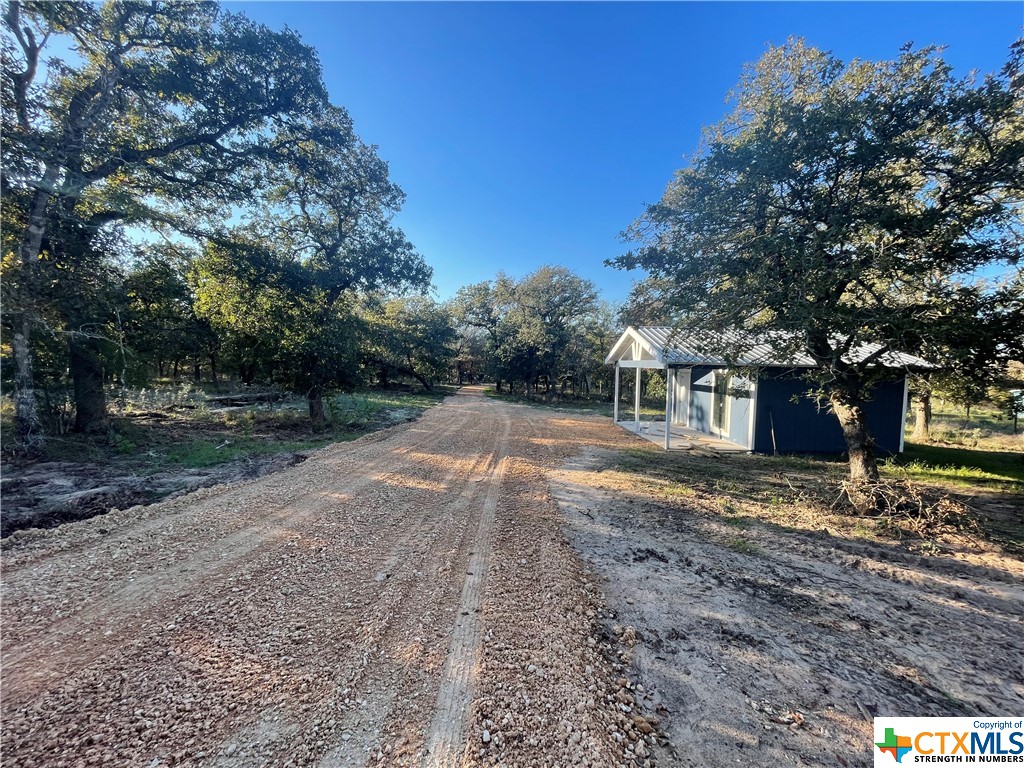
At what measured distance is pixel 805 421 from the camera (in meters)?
9.84

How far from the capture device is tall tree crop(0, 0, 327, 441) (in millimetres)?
6543

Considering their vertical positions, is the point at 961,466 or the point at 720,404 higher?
the point at 720,404

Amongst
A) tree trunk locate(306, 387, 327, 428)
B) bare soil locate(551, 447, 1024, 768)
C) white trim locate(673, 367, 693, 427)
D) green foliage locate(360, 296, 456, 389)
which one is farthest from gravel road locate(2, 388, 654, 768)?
green foliage locate(360, 296, 456, 389)

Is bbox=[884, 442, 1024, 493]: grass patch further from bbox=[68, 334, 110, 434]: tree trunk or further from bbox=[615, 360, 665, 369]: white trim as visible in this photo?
bbox=[68, 334, 110, 434]: tree trunk

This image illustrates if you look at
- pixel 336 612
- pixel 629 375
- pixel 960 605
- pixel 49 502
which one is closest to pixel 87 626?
pixel 336 612

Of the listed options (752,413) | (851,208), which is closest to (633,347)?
(752,413)

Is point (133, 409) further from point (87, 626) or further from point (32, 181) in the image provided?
point (87, 626)

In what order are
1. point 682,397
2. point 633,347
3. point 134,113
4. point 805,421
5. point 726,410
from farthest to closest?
point 682,397 → point 633,347 → point 726,410 → point 805,421 → point 134,113

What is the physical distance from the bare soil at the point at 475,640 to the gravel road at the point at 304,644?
15 millimetres

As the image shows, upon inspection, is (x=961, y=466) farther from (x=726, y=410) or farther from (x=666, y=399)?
(x=666, y=399)

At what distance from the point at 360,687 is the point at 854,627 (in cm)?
345

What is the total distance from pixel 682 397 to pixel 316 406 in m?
13.4

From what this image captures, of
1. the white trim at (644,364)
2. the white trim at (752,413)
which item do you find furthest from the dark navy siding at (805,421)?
the white trim at (644,364)

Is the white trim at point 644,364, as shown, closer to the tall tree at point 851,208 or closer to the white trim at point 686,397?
the white trim at point 686,397
